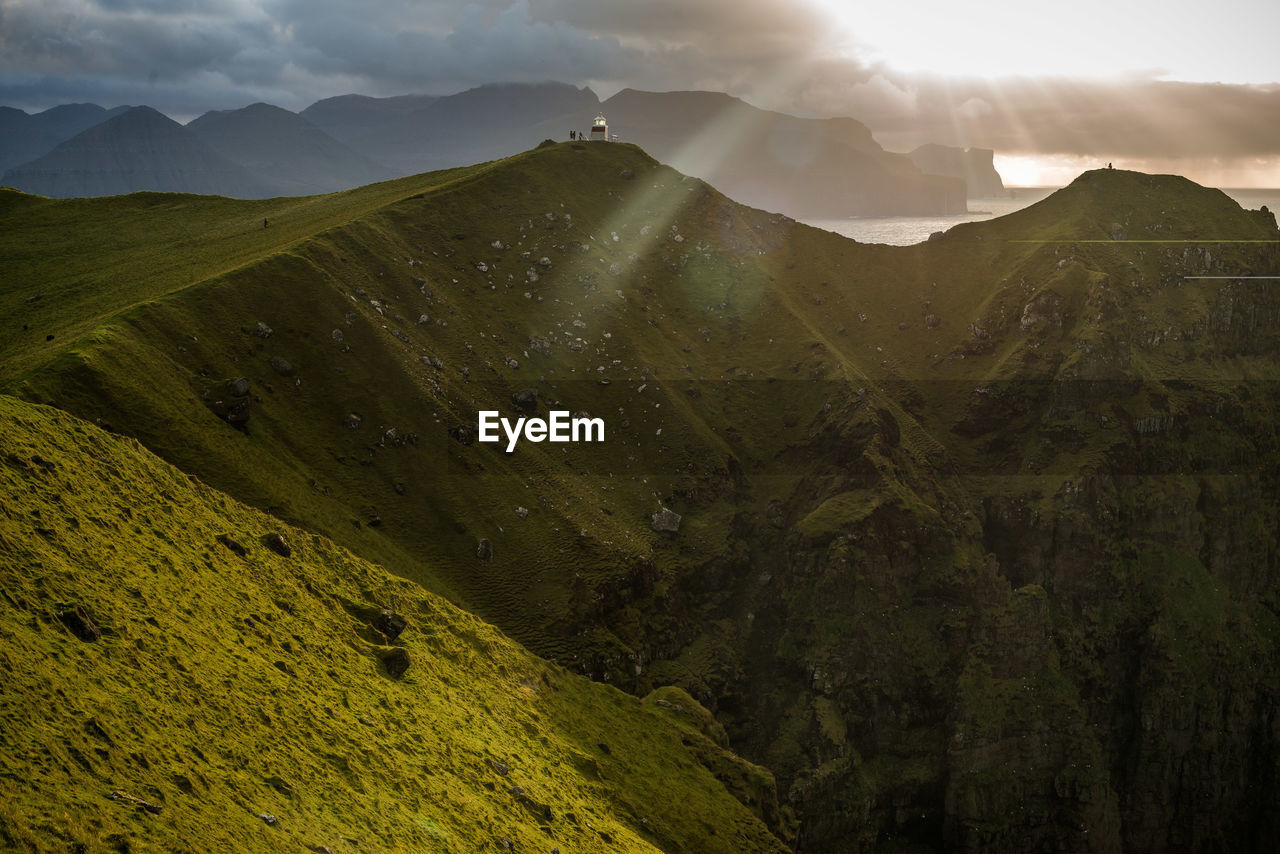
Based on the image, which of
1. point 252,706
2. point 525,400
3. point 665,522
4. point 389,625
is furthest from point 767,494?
point 252,706

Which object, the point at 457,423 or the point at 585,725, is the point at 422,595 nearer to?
the point at 585,725

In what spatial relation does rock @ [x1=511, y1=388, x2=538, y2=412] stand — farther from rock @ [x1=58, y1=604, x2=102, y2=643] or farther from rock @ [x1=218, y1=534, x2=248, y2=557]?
rock @ [x1=58, y1=604, x2=102, y2=643]

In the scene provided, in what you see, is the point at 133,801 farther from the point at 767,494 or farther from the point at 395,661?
the point at 767,494

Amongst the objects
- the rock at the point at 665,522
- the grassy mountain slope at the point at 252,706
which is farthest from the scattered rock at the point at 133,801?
the rock at the point at 665,522

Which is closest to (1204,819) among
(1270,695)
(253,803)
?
(1270,695)

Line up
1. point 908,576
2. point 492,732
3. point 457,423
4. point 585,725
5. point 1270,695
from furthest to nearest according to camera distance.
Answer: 1. point 1270,695
2. point 908,576
3. point 457,423
4. point 585,725
5. point 492,732

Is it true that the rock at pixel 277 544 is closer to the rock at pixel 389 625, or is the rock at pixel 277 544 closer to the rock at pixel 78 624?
the rock at pixel 389 625
